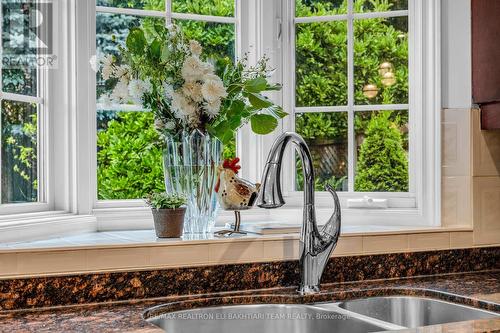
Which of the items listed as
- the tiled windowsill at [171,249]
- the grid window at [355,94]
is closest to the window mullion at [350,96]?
the grid window at [355,94]

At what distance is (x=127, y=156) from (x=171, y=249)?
1.75ft

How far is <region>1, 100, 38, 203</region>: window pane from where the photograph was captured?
72.2 inches

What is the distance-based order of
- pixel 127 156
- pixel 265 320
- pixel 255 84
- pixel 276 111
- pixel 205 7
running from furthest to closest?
pixel 205 7, pixel 127 156, pixel 276 111, pixel 255 84, pixel 265 320

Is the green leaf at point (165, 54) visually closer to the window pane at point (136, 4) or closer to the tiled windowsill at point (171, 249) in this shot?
the window pane at point (136, 4)

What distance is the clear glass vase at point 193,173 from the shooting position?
191 centimetres

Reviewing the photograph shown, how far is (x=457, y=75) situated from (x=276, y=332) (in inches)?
41.4

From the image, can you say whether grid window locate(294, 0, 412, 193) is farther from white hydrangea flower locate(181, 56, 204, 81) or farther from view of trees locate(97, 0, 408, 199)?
white hydrangea flower locate(181, 56, 204, 81)

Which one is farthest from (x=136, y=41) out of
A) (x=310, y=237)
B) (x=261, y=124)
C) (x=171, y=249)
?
(x=310, y=237)

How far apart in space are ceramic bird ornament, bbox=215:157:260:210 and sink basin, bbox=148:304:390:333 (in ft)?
1.09

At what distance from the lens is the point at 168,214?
1786 mm

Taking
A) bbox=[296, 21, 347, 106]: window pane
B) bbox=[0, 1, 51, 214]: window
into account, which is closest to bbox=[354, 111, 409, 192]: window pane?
bbox=[296, 21, 347, 106]: window pane

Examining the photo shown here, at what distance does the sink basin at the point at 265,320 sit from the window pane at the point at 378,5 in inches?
45.4

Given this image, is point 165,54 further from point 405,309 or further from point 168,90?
point 405,309

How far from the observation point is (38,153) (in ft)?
6.48
